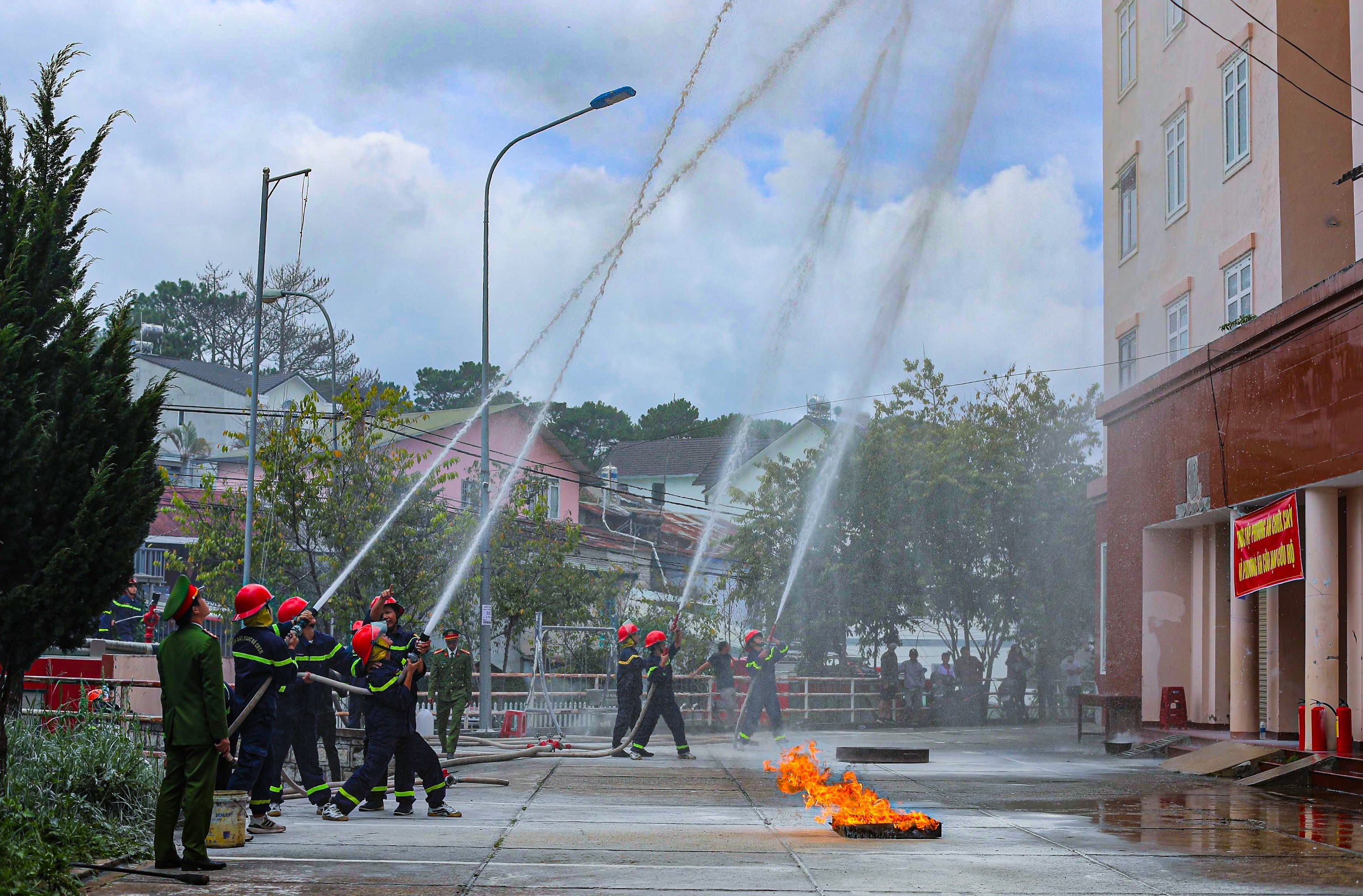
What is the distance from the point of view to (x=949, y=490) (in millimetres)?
29422

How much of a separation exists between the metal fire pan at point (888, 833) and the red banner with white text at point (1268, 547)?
7623 mm

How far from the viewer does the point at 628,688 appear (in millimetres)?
18234

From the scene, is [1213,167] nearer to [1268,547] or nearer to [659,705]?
[1268,547]

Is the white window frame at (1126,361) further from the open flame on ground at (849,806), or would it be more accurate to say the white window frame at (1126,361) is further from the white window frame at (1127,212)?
the open flame on ground at (849,806)

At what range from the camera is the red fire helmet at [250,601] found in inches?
385

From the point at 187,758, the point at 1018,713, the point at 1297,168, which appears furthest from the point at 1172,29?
the point at 187,758

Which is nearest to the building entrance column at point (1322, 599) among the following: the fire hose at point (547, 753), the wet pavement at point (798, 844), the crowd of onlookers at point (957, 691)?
the wet pavement at point (798, 844)

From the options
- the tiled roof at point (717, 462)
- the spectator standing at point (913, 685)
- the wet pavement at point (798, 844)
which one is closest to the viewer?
the wet pavement at point (798, 844)

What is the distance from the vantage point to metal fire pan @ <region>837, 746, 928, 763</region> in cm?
1597

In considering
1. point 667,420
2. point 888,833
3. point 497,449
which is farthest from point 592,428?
point 888,833

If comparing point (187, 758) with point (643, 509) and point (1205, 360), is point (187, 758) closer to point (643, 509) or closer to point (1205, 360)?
point (1205, 360)

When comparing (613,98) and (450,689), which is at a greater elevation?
(613,98)

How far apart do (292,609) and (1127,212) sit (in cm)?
1684

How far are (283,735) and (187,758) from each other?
2.88 m
